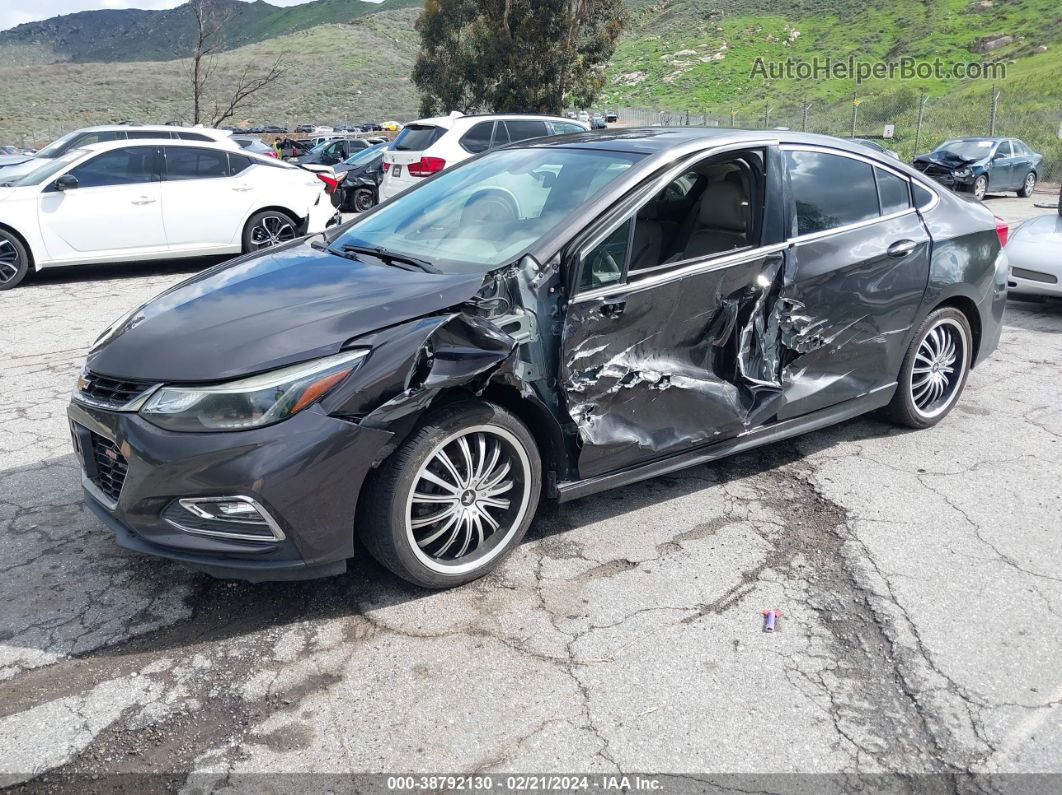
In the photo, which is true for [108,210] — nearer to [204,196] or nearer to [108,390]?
[204,196]

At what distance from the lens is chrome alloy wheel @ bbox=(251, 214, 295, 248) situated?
10.6m

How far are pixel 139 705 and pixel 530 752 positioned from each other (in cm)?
125

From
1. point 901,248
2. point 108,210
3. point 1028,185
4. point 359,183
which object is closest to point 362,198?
point 359,183

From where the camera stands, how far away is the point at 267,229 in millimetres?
10711

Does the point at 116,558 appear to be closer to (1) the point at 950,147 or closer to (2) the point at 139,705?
(2) the point at 139,705

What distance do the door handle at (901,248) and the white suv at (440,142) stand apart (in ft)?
27.4

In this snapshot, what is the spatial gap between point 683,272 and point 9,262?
8397 millimetres

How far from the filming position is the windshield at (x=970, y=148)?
20.4 meters

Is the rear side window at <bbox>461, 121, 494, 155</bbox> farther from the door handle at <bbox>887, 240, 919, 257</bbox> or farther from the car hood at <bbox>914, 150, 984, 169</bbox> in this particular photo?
the car hood at <bbox>914, 150, 984, 169</bbox>

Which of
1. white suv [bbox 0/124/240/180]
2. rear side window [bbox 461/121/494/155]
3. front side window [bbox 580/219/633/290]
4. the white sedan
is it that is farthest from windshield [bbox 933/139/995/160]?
front side window [bbox 580/219/633/290]

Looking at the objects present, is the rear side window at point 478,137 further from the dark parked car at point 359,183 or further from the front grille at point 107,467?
the front grille at point 107,467

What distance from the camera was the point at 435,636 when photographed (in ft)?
10.2

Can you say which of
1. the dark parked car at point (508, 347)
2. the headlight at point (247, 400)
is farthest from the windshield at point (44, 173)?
the headlight at point (247, 400)

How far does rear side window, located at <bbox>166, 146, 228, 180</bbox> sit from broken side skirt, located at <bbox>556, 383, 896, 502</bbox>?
26.9 feet
